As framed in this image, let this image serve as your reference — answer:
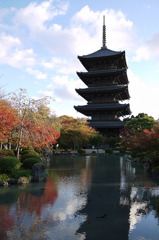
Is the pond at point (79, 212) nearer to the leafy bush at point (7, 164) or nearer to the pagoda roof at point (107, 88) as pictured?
the leafy bush at point (7, 164)

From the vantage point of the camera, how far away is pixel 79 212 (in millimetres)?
8094

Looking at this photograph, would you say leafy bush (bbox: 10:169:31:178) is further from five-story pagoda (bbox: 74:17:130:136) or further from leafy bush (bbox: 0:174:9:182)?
five-story pagoda (bbox: 74:17:130:136)

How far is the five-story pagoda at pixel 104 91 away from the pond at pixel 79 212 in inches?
1341

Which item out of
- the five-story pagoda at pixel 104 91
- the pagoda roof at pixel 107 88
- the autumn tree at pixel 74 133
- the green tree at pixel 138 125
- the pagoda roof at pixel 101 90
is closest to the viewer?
the autumn tree at pixel 74 133

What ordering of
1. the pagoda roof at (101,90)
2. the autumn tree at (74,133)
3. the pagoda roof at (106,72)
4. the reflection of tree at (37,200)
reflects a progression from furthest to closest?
the pagoda roof at (101,90) → the pagoda roof at (106,72) → the autumn tree at (74,133) → the reflection of tree at (37,200)

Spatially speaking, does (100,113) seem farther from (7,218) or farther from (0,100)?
(7,218)

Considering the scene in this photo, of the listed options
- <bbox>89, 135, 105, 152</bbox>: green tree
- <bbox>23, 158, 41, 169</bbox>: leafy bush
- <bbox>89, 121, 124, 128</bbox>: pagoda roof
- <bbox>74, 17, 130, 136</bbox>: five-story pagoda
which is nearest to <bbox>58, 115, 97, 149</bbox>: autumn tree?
<bbox>89, 135, 105, 152</bbox>: green tree

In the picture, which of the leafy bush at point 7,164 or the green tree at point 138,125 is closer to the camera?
the leafy bush at point 7,164

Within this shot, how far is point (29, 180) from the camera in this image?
13.7 meters

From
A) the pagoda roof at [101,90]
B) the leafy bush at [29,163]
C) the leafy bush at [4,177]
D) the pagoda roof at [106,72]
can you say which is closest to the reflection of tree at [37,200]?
the leafy bush at [4,177]

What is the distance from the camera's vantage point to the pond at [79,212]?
6.29 metres

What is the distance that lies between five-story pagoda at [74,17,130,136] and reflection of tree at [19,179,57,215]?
3467 centimetres

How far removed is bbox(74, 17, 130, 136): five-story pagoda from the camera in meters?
46.0

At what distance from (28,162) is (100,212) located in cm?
857
